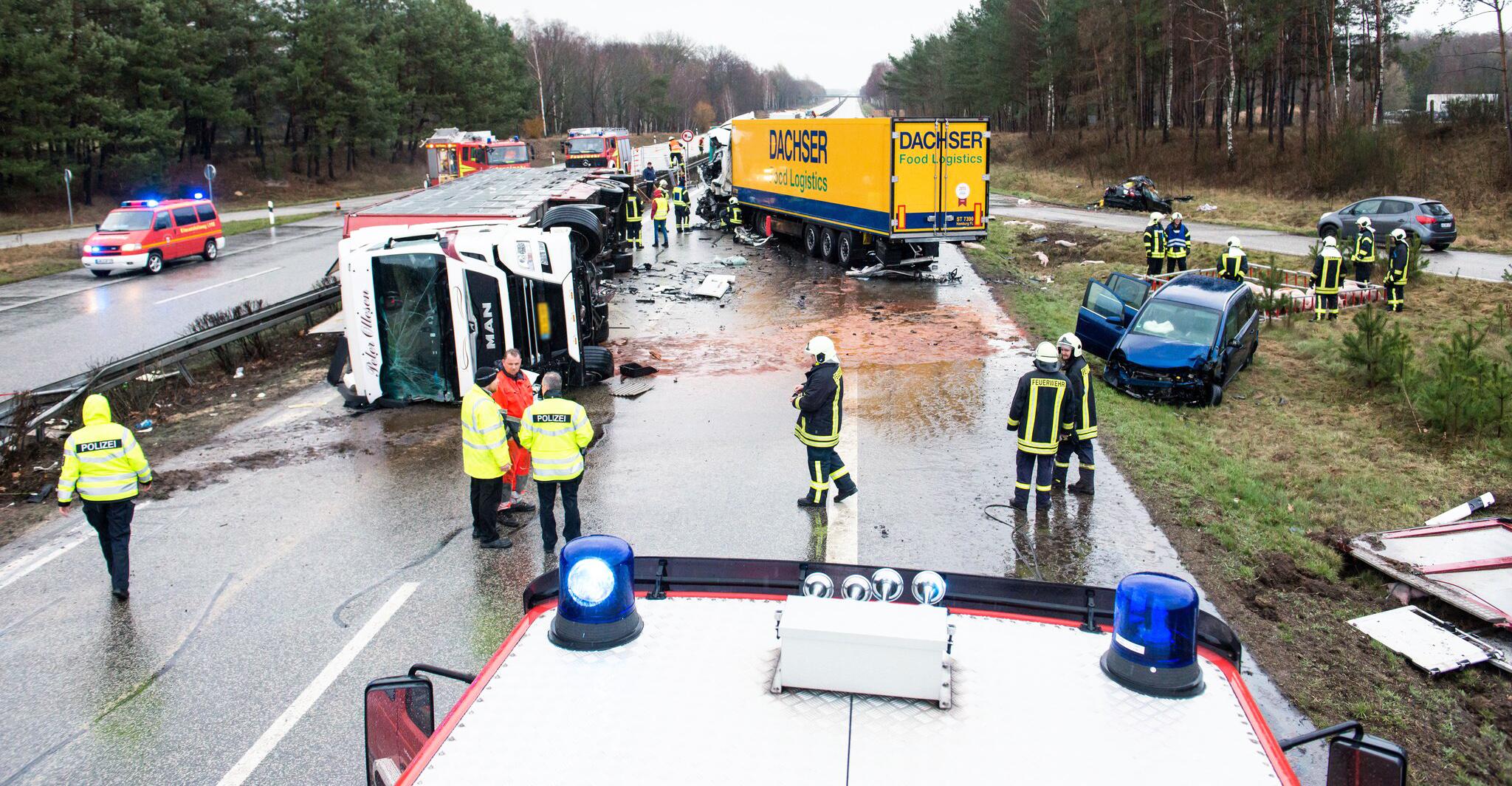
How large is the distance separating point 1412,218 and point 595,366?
69.5ft

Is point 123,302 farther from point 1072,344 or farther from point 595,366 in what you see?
point 1072,344

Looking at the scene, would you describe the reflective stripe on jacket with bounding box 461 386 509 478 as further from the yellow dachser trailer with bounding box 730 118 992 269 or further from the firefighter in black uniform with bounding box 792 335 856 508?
the yellow dachser trailer with bounding box 730 118 992 269

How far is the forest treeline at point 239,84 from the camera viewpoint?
37.4 metres

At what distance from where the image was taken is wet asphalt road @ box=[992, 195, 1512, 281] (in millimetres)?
21547

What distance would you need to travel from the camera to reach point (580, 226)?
17.9 metres

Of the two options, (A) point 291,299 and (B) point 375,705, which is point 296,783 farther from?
(A) point 291,299

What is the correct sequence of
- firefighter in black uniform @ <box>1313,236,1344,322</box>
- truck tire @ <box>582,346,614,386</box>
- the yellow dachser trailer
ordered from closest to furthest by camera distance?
truck tire @ <box>582,346,614,386</box>, firefighter in black uniform @ <box>1313,236,1344,322</box>, the yellow dachser trailer

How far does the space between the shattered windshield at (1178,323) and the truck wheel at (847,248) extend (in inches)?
395

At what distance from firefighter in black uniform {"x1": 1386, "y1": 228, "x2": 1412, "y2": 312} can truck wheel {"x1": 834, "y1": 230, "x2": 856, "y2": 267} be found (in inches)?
408

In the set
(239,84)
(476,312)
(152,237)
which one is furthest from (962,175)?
(239,84)

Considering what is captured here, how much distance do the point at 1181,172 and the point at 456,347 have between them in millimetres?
41235

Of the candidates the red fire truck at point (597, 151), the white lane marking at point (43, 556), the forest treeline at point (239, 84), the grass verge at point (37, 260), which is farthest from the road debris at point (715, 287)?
the forest treeline at point (239, 84)

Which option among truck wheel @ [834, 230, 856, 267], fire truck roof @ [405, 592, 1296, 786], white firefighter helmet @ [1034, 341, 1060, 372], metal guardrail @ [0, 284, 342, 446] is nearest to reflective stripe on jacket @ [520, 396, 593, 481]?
white firefighter helmet @ [1034, 341, 1060, 372]

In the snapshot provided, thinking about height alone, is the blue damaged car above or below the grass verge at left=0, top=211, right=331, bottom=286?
below
